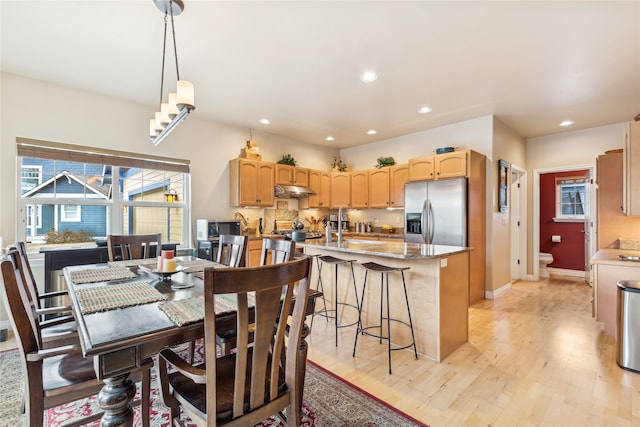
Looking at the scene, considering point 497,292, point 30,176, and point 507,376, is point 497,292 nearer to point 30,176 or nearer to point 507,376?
point 507,376

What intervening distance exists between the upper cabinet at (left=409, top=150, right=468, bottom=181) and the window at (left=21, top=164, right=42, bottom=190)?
501 centimetres

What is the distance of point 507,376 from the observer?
90.5 inches

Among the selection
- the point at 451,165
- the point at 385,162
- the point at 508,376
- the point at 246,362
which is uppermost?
→ the point at 385,162

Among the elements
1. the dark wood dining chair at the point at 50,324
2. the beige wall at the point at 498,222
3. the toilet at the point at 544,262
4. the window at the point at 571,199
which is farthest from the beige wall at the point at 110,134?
the window at the point at 571,199

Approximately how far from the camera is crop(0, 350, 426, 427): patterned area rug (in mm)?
1769

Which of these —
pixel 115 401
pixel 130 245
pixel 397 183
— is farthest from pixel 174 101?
pixel 397 183

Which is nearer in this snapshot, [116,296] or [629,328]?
[116,296]

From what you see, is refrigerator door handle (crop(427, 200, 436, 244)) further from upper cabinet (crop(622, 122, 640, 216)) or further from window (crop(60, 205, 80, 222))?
window (crop(60, 205, 80, 222))

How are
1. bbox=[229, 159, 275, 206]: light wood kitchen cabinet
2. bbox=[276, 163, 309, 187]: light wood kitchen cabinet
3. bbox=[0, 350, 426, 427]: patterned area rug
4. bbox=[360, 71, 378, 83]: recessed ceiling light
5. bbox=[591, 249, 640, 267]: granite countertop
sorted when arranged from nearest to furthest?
1. bbox=[0, 350, 426, 427]: patterned area rug
2. bbox=[591, 249, 640, 267]: granite countertop
3. bbox=[360, 71, 378, 83]: recessed ceiling light
4. bbox=[229, 159, 275, 206]: light wood kitchen cabinet
5. bbox=[276, 163, 309, 187]: light wood kitchen cabinet

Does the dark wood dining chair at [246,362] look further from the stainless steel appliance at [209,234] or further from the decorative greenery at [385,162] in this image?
the decorative greenery at [385,162]

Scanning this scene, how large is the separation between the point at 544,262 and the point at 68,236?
801 centimetres

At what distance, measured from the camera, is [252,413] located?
1144mm

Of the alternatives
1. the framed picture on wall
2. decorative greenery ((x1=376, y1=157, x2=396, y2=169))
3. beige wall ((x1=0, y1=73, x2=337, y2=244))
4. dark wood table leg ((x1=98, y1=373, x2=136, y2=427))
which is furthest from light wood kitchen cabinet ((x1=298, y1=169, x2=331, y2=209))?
dark wood table leg ((x1=98, y1=373, x2=136, y2=427))

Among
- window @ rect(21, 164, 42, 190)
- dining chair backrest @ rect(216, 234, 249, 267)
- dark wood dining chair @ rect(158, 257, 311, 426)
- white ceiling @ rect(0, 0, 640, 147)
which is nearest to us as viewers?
dark wood dining chair @ rect(158, 257, 311, 426)
